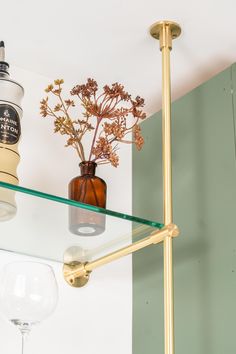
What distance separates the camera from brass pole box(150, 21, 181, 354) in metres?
1.12

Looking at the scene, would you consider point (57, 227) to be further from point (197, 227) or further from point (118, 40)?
point (118, 40)

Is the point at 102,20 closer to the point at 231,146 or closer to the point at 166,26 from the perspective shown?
the point at 166,26

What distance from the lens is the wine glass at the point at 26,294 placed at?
3.37ft

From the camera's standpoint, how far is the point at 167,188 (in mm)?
1192

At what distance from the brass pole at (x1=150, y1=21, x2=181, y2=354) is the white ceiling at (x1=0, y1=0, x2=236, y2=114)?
0.08 ft

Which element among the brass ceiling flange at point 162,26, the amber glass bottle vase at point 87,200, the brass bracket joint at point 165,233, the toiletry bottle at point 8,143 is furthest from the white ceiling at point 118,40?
the brass bracket joint at point 165,233

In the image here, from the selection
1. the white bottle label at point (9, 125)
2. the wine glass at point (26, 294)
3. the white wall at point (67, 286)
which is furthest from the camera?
the white wall at point (67, 286)

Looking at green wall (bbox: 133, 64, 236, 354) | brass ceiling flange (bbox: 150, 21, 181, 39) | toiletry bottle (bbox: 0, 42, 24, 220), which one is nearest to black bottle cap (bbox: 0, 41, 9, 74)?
toiletry bottle (bbox: 0, 42, 24, 220)

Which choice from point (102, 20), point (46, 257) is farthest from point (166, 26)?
point (46, 257)

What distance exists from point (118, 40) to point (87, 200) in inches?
14.1

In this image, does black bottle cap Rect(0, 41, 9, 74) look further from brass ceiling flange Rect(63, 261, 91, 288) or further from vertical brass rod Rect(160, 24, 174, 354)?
brass ceiling flange Rect(63, 261, 91, 288)

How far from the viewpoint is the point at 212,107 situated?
4.33ft

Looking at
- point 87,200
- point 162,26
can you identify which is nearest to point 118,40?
point 162,26

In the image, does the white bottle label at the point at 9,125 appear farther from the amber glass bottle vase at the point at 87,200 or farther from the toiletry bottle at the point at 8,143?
the amber glass bottle vase at the point at 87,200
